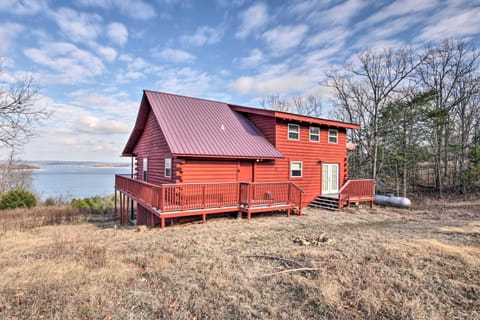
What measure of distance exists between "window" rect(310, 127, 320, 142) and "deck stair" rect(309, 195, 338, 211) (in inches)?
A: 130

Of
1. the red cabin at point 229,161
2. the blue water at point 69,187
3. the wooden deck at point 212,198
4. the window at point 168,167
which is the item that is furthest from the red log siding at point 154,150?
the blue water at point 69,187

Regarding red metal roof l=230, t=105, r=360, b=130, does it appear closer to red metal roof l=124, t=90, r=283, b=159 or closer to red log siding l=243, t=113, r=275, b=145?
red log siding l=243, t=113, r=275, b=145

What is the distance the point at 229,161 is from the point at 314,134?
5956 mm

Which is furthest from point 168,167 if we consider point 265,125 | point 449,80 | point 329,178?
point 449,80

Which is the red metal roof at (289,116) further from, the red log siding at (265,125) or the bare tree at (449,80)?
the bare tree at (449,80)

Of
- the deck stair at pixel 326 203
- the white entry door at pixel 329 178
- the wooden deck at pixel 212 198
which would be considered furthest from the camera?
the white entry door at pixel 329 178

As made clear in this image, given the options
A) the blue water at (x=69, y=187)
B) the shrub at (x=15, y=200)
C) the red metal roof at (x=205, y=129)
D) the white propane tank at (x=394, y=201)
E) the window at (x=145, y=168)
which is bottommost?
the blue water at (x=69, y=187)

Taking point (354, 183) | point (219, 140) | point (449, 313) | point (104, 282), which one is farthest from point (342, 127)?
point (104, 282)

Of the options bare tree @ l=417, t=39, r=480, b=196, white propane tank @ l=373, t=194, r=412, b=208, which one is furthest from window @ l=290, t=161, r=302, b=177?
bare tree @ l=417, t=39, r=480, b=196

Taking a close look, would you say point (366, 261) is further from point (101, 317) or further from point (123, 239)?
point (123, 239)

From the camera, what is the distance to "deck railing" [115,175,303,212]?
9.13 meters

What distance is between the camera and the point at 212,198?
32.7ft

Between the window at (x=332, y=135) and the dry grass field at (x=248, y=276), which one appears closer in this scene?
the dry grass field at (x=248, y=276)

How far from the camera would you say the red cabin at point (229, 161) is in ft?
32.7
